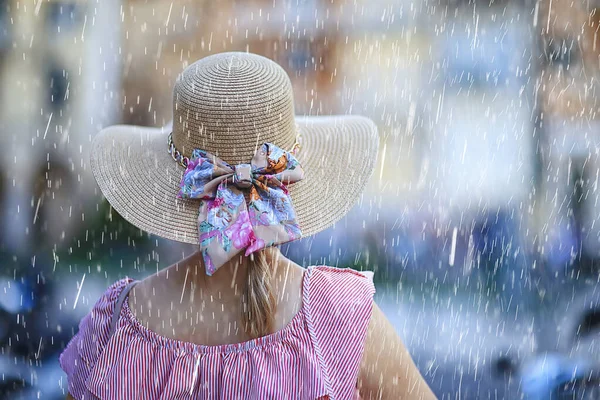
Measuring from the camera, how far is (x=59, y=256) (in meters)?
3.77

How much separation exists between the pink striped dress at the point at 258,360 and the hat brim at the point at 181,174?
0.47 ft

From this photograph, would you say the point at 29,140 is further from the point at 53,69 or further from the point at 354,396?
the point at 354,396

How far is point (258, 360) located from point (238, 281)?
15cm

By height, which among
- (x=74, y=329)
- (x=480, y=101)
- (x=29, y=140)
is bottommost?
(x=74, y=329)

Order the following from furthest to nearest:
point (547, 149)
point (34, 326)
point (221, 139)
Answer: point (547, 149) → point (34, 326) → point (221, 139)

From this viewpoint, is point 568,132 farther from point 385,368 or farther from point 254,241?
point 254,241

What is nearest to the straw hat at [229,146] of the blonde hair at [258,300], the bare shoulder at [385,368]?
the blonde hair at [258,300]

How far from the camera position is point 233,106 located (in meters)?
1.13

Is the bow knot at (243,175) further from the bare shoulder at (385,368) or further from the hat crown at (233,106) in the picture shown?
the bare shoulder at (385,368)

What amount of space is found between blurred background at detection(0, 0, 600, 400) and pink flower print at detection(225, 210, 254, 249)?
2.51m

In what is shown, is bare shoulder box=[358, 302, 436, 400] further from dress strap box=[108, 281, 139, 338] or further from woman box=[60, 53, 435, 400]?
dress strap box=[108, 281, 139, 338]

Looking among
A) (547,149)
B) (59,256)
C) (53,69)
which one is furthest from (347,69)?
(59,256)

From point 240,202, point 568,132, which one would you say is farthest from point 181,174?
point 568,132

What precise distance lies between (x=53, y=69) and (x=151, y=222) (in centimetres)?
294
